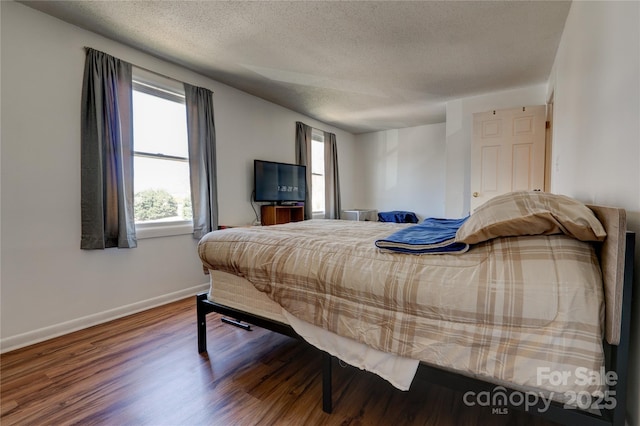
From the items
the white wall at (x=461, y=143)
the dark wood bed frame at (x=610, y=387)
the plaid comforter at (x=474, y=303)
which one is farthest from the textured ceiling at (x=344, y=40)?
the dark wood bed frame at (x=610, y=387)

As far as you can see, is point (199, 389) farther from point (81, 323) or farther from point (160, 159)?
point (160, 159)

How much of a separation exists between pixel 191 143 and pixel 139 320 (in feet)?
6.05

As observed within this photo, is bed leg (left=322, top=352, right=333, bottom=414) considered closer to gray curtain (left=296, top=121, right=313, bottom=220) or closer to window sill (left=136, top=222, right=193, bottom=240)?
window sill (left=136, top=222, right=193, bottom=240)

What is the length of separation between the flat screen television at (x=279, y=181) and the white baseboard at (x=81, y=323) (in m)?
1.59

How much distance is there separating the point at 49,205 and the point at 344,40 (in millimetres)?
2819

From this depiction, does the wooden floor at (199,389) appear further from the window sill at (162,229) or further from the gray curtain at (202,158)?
the gray curtain at (202,158)

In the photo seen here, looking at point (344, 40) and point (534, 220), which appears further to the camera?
point (344, 40)

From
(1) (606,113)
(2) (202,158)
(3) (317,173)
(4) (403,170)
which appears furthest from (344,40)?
(4) (403,170)

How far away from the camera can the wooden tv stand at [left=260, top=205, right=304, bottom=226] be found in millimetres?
4000

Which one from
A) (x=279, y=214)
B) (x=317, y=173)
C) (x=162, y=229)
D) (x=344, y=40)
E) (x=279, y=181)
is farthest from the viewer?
(x=317, y=173)

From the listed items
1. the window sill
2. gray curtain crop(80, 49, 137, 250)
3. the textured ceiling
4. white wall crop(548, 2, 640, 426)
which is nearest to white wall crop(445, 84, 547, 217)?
the textured ceiling

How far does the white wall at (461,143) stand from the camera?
4070 millimetres

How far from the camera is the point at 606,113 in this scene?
4.56 ft

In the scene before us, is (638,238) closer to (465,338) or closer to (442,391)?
(465,338)
